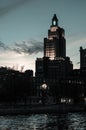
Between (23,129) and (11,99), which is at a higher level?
(11,99)

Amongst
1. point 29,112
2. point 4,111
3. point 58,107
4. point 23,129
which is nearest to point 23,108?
point 29,112

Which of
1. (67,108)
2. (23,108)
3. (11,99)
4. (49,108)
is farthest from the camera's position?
(11,99)

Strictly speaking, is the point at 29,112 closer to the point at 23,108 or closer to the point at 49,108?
the point at 23,108

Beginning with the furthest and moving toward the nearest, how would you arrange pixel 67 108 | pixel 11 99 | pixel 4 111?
pixel 11 99, pixel 67 108, pixel 4 111

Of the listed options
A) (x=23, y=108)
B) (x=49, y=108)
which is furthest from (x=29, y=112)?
(x=49, y=108)

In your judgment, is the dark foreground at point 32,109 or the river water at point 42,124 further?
the dark foreground at point 32,109

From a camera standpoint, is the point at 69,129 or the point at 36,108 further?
the point at 36,108

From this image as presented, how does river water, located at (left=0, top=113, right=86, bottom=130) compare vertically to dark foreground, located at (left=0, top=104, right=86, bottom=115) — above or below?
below

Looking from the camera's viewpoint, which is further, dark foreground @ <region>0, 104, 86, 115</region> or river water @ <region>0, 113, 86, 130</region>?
dark foreground @ <region>0, 104, 86, 115</region>

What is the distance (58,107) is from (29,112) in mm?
21665

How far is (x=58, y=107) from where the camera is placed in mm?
165375

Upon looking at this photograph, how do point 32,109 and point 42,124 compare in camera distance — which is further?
point 32,109

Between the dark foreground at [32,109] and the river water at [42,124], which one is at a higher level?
the dark foreground at [32,109]

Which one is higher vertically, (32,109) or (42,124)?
(32,109)
